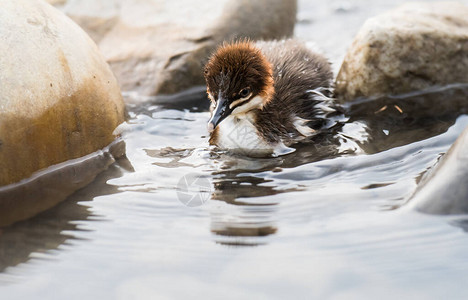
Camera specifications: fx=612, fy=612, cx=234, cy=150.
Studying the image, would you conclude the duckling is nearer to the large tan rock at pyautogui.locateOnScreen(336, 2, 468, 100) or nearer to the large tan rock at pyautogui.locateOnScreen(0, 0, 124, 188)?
the large tan rock at pyautogui.locateOnScreen(336, 2, 468, 100)

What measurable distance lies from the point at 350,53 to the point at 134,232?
3.18 metres

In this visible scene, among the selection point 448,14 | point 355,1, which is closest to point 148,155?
point 448,14

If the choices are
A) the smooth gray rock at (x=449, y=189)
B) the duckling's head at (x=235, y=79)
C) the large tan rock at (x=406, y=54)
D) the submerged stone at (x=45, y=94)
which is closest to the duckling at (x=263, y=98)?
the duckling's head at (x=235, y=79)

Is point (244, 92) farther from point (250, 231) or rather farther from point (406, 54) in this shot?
point (406, 54)

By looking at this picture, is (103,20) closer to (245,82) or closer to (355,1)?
(245,82)

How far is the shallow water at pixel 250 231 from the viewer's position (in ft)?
10.3

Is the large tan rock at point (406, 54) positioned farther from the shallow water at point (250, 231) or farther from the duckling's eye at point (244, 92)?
the duckling's eye at point (244, 92)

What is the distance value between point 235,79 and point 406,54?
1.94m

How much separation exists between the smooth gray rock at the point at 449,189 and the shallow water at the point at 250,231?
71 mm

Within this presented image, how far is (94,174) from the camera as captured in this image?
4.47m

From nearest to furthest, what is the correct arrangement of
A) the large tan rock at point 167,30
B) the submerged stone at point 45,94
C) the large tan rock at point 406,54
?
the submerged stone at point 45,94
the large tan rock at point 406,54
the large tan rock at point 167,30

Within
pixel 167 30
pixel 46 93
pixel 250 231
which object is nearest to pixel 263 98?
pixel 250 231

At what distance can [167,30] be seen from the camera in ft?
21.7

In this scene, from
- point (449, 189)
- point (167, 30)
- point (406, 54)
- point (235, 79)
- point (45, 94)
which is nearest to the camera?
point (449, 189)
